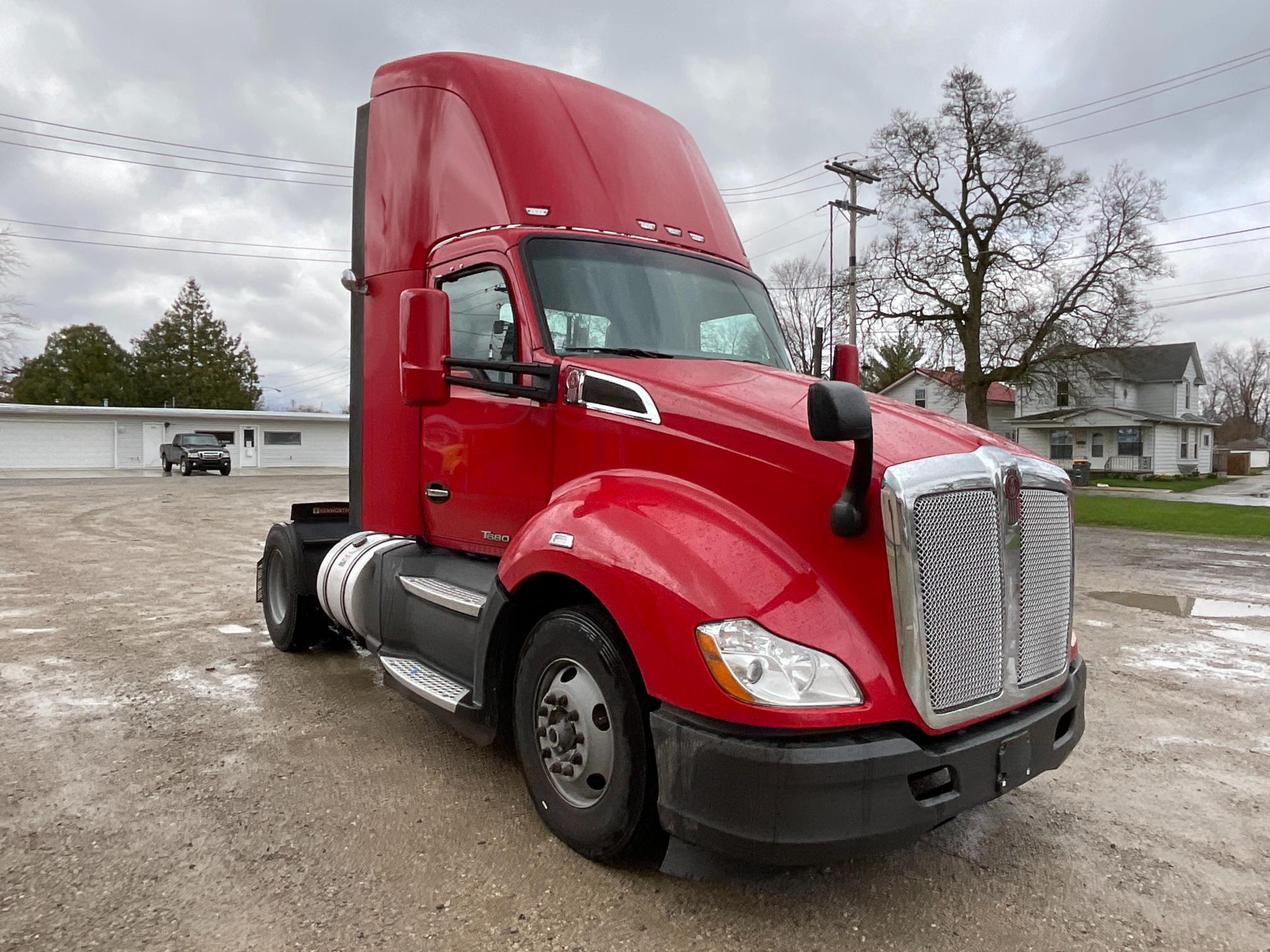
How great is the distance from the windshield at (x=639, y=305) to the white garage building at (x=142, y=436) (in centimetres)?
4568

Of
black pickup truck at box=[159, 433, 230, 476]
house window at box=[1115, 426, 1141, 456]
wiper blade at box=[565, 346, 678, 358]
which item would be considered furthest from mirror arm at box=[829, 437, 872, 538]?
house window at box=[1115, 426, 1141, 456]

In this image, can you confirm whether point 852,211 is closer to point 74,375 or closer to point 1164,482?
point 1164,482

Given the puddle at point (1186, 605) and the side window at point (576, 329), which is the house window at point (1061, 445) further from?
the side window at point (576, 329)

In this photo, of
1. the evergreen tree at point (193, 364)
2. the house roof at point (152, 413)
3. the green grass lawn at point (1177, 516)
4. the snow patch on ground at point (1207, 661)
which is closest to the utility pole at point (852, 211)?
the green grass lawn at point (1177, 516)

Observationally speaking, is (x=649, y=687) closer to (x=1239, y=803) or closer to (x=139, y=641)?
(x=1239, y=803)

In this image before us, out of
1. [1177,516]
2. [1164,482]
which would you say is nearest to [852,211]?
[1177,516]

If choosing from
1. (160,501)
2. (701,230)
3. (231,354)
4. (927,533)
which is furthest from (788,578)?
(231,354)

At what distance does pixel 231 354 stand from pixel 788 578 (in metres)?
75.2

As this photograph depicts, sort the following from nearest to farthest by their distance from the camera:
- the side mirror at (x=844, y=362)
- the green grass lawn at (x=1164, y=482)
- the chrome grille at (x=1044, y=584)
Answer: the chrome grille at (x=1044, y=584), the side mirror at (x=844, y=362), the green grass lawn at (x=1164, y=482)

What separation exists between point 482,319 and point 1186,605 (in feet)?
27.0

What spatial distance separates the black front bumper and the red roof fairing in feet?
8.78

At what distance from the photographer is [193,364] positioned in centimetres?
6656

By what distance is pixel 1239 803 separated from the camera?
3740mm

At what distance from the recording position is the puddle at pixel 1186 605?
26.8 ft
